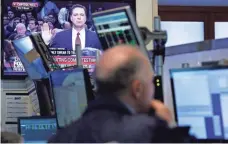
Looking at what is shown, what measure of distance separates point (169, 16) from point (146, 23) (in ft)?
5.82

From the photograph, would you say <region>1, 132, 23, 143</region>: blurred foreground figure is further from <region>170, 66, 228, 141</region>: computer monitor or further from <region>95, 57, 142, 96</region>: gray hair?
<region>95, 57, 142, 96</region>: gray hair

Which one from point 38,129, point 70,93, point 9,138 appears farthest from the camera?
point 38,129

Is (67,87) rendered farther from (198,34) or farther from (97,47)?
(198,34)

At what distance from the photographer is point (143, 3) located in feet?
20.0

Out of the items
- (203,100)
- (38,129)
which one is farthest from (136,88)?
(38,129)

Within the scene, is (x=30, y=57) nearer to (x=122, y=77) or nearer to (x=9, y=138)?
(x=9, y=138)

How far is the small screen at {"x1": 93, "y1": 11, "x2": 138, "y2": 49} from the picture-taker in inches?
93.3

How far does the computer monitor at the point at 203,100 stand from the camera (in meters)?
2.31

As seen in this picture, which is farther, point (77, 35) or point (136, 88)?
point (77, 35)

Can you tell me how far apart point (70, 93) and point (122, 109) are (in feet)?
3.65

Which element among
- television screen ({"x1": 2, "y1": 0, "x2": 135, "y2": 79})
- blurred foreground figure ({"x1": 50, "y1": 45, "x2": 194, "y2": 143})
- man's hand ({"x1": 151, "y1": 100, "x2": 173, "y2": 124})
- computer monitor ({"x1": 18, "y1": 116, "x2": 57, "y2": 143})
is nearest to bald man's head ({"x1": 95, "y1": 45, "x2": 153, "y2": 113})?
blurred foreground figure ({"x1": 50, "y1": 45, "x2": 194, "y2": 143})

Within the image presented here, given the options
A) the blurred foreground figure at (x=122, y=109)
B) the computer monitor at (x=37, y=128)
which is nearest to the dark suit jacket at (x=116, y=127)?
the blurred foreground figure at (x=122, y=109)

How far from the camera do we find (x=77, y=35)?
5949 mm

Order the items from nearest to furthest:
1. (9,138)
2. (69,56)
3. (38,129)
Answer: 1. (9,138)
2. (38,129)
3. (69,56)
